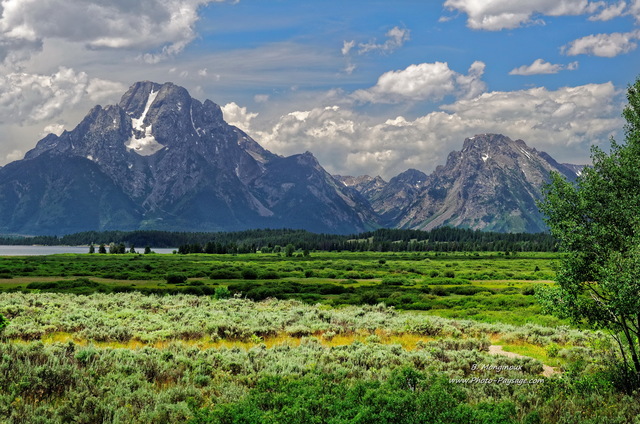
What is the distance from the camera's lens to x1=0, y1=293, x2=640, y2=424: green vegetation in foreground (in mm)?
15188

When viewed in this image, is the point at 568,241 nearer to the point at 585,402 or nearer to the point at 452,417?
the point at 585,402

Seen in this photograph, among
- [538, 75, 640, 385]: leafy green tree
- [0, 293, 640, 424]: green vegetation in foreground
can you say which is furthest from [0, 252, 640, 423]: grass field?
[538, 75, 640, 385]: leafy green tree

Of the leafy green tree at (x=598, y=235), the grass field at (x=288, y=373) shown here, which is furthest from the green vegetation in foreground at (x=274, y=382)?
the leafy green tree at (x=598, y=235)

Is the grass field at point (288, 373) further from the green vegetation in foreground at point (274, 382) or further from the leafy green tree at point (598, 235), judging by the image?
the leafy green tree at point (598, 235)

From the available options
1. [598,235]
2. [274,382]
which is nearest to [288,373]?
[274,382]

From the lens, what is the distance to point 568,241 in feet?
68.6

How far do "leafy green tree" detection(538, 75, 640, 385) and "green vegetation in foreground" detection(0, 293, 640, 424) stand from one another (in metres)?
2.76

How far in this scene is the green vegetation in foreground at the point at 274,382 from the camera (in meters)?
15.2

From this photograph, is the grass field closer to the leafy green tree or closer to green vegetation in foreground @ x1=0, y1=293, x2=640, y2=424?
green vegetation in foreground @ x1=0, y1=293, x2=640, y2=424

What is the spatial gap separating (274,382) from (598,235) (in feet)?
47.4

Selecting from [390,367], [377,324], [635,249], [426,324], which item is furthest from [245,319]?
[635,249]

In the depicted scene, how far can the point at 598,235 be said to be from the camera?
20.5 meters

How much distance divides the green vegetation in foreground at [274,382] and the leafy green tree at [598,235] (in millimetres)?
2756

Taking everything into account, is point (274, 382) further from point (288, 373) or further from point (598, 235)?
point (598, 235)
